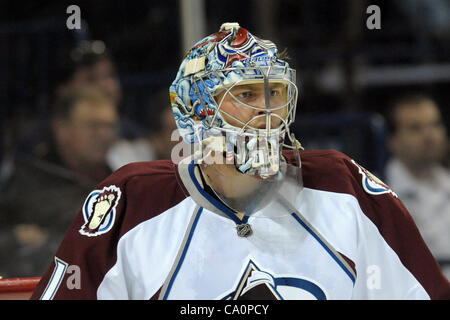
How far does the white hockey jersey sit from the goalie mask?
0.40 feet

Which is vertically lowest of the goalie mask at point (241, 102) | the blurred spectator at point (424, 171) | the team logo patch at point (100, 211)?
the blurred spectator at point (424, 171)

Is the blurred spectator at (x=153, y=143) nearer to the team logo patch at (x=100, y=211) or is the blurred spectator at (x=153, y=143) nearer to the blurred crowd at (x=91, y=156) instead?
the blurred crowd at (x=91, y=156)

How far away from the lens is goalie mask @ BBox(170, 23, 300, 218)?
2297 mm

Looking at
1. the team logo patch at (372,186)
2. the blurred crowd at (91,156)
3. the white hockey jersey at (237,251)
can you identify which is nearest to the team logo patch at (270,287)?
the white hockey jersey at (237,251)

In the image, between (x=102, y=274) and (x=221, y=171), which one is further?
(x=221, y=171)

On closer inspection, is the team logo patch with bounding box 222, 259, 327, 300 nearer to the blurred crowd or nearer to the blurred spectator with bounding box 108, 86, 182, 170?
the blurred crowd

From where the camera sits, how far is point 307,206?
2.33 metres

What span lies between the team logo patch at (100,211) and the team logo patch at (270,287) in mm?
387

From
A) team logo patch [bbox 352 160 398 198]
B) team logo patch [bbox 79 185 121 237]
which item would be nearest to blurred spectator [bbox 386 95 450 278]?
team logo patch [bbox 352 160 398 198]

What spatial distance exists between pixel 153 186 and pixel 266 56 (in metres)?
0.49

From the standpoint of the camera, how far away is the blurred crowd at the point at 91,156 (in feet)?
13.2

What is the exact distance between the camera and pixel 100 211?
2.31 meters
